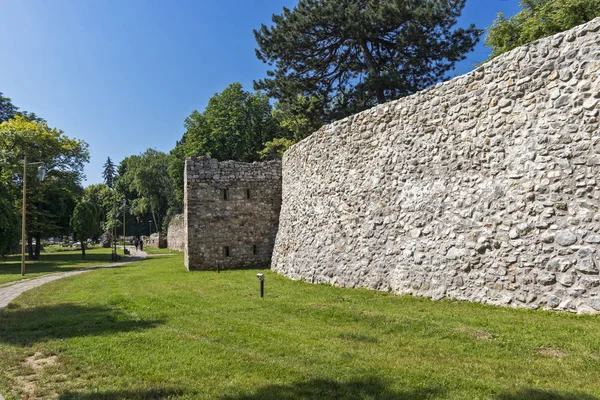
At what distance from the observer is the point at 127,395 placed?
3.97 meters

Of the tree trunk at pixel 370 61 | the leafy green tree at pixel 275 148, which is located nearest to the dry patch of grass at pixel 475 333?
the tree trunk at pixel 370 61

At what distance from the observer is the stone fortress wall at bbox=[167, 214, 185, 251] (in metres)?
35.5

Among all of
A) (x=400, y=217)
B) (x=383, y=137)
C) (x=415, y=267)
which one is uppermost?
(x=383, y=137)

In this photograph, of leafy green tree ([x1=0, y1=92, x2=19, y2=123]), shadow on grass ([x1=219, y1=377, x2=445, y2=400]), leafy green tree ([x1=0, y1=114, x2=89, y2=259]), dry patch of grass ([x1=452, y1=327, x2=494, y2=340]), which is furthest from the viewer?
leafy green tree ([x1=0, y1=92, x2=19, y2=123])

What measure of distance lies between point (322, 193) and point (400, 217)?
12.4 feet

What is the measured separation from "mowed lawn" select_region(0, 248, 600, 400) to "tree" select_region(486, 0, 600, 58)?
13305 millimetres

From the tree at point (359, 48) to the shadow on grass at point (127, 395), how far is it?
18184 mm

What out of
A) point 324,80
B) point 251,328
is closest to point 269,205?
point 324,80

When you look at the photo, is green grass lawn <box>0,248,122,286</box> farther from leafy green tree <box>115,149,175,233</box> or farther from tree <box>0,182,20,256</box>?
leafy green tree <box>115,149,175,233</box>

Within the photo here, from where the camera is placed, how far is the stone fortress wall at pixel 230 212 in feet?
58.3

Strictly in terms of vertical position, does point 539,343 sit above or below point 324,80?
below

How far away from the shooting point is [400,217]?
989 cm

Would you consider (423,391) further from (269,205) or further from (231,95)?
(231,95)

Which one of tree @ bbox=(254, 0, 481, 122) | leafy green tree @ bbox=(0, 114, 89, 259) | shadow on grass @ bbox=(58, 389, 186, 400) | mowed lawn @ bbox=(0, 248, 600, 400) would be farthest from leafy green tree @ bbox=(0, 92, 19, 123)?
shadow on grass @ bbox=(58, 389, 186, 400)
